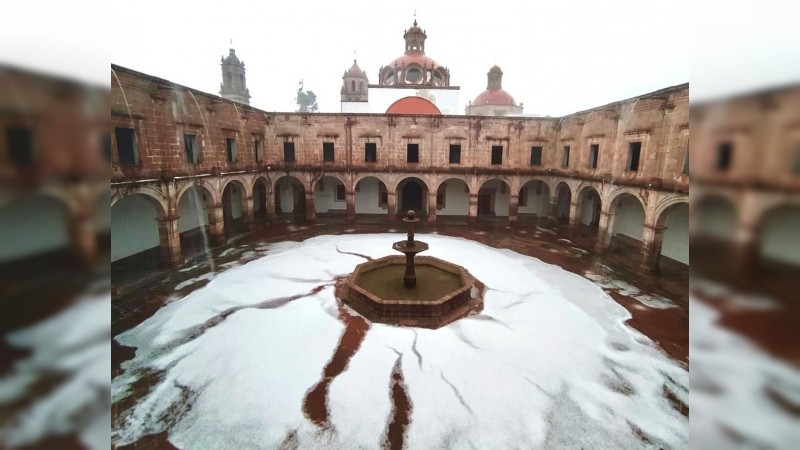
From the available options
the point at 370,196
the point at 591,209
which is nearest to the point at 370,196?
the point at 370,196

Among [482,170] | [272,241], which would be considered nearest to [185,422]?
[272,241]

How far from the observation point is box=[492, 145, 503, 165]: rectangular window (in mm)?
21989

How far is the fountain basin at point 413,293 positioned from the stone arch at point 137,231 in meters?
7.70

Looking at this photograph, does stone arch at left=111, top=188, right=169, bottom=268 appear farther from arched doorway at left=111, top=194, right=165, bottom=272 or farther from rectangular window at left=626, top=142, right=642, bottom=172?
rectangular window at left=626, top=142, right=642, bottom=172

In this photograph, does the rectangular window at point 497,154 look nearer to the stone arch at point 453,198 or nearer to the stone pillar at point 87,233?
the stone arch at point 453,198

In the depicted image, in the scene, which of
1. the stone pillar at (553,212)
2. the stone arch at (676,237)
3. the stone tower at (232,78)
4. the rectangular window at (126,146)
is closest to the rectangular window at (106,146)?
the rectangular window at (126,146)


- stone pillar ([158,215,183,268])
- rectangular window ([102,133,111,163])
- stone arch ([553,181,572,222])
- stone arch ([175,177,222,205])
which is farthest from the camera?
stone arch ([553,181,572,222])

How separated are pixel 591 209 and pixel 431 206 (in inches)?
373

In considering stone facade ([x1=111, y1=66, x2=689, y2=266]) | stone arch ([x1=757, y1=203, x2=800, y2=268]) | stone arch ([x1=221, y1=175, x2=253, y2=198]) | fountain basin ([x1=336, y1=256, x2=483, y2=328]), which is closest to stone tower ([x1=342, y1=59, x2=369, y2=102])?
stone facade ([x1=111, y1=66, x2=689, y2=266])

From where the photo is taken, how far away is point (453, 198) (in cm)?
2488

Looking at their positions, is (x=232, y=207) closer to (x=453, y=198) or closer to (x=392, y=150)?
(x=392, y=150)

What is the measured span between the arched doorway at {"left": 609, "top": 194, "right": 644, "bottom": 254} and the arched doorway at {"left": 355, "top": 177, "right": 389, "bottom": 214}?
45.0ft

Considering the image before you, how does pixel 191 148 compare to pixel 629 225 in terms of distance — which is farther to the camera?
pixel 629 225

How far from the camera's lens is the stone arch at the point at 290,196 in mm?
24656
